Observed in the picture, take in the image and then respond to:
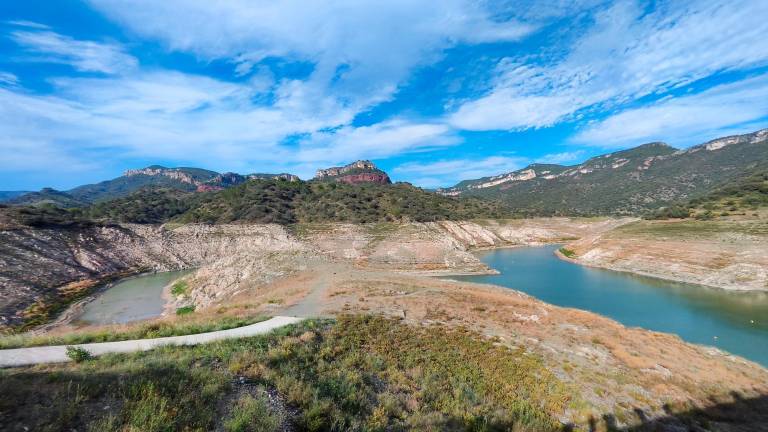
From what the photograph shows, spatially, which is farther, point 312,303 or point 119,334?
point 312,303

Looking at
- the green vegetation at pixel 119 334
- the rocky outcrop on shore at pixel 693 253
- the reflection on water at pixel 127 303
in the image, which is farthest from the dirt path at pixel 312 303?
the rocky outcrop on shore at pixel 693 253

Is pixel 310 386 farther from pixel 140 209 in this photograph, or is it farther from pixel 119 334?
pixel 140 209

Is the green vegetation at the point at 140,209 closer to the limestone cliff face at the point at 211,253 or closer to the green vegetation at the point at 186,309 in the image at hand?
the limestone cliff face at the point at 211,253

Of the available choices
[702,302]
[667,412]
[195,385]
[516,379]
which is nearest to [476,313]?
[516,379]

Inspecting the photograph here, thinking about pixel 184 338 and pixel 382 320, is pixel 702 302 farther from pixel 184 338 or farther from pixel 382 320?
pixel 184 338

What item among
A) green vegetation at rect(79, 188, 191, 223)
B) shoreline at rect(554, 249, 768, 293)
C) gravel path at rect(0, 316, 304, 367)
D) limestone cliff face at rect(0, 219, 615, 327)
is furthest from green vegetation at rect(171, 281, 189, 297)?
shoreline at rect(554, 249, 768, 293)

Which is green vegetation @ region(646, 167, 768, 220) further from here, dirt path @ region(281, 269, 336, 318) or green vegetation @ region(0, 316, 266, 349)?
green vegetation @ region(0, 316, 266, 349)

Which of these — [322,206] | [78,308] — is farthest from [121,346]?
[322,206]
